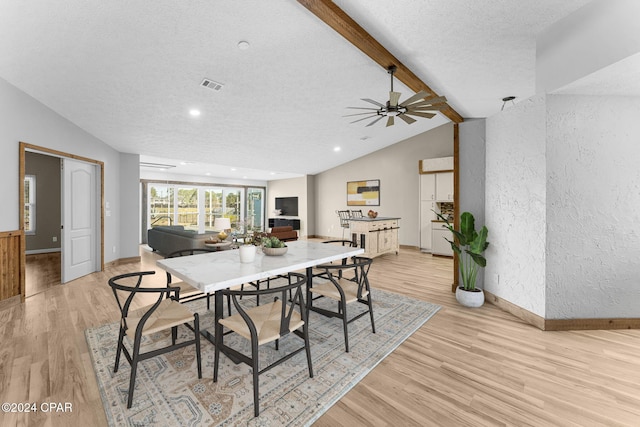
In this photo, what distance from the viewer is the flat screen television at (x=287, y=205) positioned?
34.2ft

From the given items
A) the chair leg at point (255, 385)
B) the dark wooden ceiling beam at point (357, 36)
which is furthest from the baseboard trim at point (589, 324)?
the chair leg at point (255, 385)

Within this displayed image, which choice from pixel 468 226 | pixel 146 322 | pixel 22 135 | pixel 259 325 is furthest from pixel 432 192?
pixel 22 135

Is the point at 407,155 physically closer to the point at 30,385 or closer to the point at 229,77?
the point at 229,77

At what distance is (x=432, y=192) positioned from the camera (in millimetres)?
6656

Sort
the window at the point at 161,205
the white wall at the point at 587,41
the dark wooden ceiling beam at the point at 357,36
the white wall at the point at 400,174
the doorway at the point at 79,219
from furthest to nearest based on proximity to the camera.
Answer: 1. the window at the point at 161,205
2. the white wall at the point at 400,174
3. the doorway at the point at 79,219
4. the dark wooden ceiling beam at the point at 357,36
5. the white wall at the point at 587,41

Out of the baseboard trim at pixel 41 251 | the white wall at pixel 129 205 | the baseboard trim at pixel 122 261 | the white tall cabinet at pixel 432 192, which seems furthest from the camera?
the baseboard trim at pixel 41 251

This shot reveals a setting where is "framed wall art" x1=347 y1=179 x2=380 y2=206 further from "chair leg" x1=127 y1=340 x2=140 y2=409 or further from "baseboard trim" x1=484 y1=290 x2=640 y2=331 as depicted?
"chair leg" x1=127 y1=340 x2=140 y2=409

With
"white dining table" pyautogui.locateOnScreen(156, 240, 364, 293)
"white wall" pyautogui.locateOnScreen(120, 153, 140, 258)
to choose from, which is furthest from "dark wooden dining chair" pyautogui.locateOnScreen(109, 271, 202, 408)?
"white wall" pyautogui.locateOnScreen(120, 153, 140, 258)

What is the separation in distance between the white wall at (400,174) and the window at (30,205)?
7937 mm

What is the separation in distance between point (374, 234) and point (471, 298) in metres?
2.73

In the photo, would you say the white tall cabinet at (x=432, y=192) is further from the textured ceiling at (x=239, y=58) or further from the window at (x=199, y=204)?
the window at (x=199, y=204)

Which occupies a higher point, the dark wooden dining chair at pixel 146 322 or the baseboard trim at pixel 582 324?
the dark wooden dining chair at pixel 146 322

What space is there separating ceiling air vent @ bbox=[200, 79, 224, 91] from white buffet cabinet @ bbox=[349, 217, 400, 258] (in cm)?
362

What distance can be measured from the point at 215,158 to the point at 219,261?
15.8 ft
